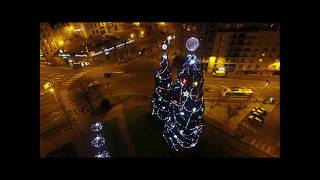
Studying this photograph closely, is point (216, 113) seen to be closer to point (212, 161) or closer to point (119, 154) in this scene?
point (119, 154)

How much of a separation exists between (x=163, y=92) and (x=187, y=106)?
4.20 meters

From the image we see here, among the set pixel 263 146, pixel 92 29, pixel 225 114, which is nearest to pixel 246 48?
pixel 225 114

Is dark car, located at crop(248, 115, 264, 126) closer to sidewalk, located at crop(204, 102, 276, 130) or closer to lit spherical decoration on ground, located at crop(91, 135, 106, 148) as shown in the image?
sidewalk, located at crop(204, 102, 276, 130)

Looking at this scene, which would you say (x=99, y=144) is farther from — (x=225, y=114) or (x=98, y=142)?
(x=225, y=114)

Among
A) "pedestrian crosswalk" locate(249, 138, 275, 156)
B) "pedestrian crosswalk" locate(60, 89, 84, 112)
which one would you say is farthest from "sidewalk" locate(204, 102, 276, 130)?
"pedestrian crosswalk" locate(60, 89, 84, 112)

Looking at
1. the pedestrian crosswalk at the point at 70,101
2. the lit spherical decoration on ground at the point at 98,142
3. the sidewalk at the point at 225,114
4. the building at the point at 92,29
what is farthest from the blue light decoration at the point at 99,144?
the building at the point at 92,29

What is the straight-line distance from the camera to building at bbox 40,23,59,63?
33375 millimetres

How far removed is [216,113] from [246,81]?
26.4 ft

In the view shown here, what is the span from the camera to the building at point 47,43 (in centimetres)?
3338

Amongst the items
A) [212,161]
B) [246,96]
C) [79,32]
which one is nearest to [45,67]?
[79,32]

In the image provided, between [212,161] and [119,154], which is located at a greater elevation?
[212,161]

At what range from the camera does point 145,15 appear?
942cm

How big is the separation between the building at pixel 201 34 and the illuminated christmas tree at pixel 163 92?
11903 millimetres

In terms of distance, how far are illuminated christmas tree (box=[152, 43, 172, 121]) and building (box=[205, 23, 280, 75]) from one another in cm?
1228
